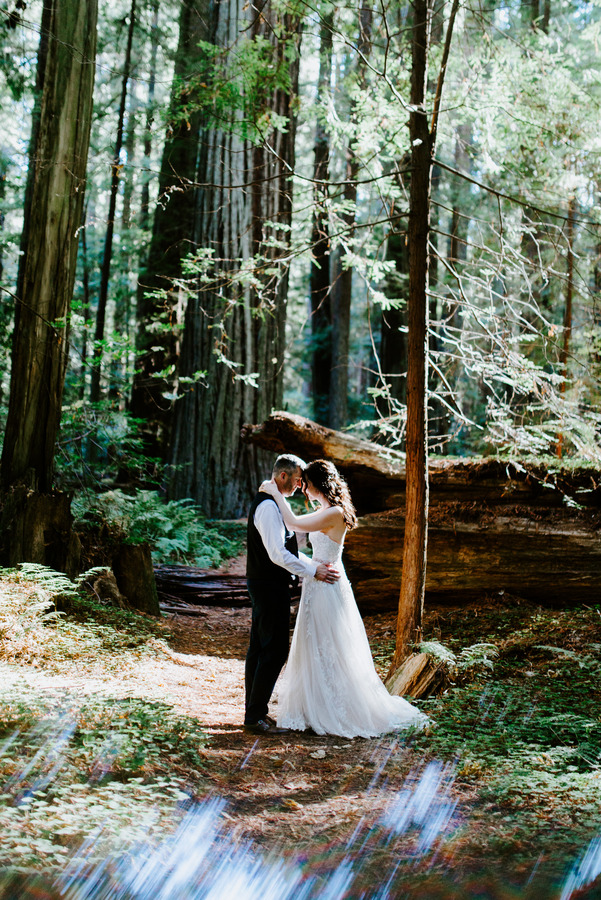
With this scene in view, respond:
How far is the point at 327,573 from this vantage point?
5797 mm

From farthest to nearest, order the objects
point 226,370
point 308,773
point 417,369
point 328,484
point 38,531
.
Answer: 1. point 226,370
2. point 38,531
3. point 417,369
4. point 328,484
5. point 308,773

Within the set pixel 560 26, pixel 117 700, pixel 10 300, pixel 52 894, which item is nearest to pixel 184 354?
pixel 10 300

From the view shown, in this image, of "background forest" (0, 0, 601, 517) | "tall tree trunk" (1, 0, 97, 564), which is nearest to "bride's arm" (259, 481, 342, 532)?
"background forest" (0, 0, 601, 517)

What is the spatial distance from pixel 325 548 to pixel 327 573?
235 mm

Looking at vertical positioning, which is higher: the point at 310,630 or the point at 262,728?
the point at 310,630

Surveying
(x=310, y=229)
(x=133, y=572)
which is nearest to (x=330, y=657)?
(x=133, y=572)

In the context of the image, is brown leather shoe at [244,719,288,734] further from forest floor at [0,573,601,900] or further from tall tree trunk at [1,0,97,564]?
tall tree trunk at [1,0,97,564]

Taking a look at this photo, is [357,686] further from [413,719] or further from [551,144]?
[551,144]

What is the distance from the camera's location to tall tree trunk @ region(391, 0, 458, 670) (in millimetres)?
6285

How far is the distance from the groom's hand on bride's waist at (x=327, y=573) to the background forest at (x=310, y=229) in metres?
1.69

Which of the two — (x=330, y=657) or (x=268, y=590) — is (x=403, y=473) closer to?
(x=330, y=657)

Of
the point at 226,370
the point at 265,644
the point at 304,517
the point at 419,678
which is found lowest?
the point at 419,678

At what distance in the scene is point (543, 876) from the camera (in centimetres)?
301

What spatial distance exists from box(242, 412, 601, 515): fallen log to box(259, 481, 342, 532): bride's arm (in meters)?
2.80
